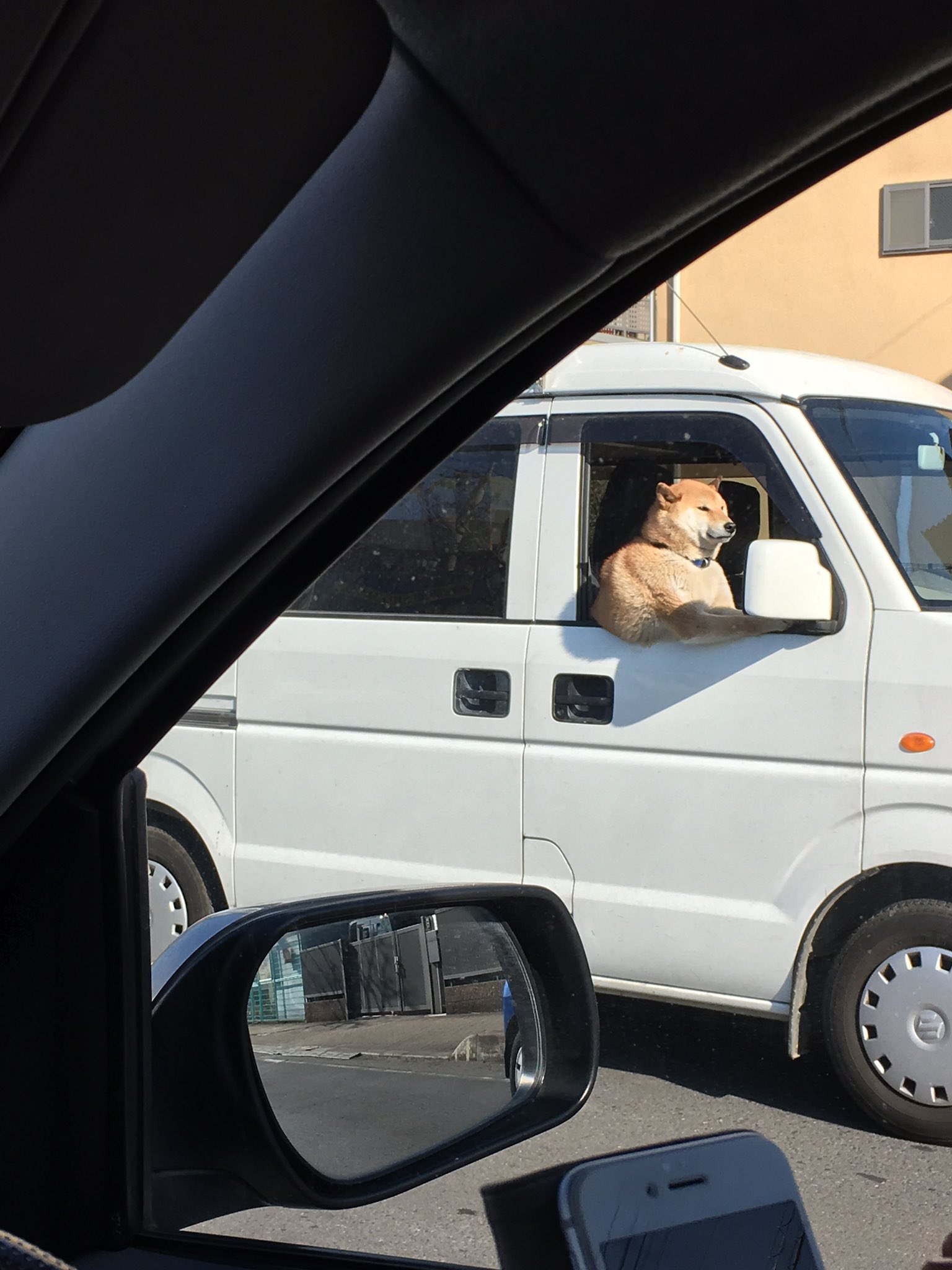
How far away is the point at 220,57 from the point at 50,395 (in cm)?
22

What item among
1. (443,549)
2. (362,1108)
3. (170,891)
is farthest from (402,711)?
(362,1108)

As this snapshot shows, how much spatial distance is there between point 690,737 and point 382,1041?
44.3 inches

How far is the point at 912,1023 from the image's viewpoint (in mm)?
1562

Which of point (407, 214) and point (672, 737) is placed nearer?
point (407, 214)

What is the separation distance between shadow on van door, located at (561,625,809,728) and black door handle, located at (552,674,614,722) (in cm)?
1

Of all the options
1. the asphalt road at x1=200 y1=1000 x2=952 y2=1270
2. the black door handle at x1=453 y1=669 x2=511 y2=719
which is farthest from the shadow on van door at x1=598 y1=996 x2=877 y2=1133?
the black door handle at x1=453 y1=669 x2=511 y2=719

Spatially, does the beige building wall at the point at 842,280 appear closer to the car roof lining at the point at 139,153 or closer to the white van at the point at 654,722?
the white van at the point at 654,722

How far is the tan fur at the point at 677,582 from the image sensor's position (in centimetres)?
162

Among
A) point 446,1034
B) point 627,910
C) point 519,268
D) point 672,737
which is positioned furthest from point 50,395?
point 672,737

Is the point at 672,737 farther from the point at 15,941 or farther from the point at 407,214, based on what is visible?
the point at 407,214

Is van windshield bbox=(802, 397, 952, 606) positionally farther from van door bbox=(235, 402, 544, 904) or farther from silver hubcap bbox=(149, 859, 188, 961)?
silver hubcap bbox=(149, 859, 188, 961)

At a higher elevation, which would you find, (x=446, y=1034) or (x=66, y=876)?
(x=66, y=876)

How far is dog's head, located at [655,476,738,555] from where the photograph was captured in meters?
1.59

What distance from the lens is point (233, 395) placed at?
0.72 metres
